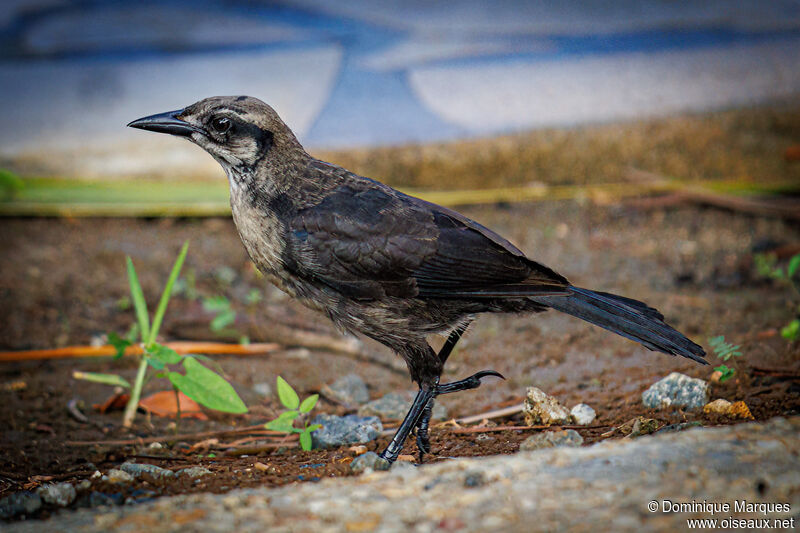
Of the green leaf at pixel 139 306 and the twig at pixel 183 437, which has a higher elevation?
the green leaf at pixel 139 306

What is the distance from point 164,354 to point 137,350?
40.8 inches

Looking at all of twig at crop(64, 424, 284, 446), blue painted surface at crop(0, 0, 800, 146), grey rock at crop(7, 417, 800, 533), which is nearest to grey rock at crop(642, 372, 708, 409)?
grey rock at crop(7, 417, 800, 533)

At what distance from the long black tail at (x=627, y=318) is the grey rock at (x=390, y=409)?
32.6 inches

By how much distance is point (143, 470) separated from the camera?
8.66ft

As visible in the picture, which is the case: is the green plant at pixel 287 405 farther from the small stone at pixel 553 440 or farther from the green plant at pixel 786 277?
the green plant at pixel 786 277

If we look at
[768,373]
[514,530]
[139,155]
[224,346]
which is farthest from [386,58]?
[514,530]

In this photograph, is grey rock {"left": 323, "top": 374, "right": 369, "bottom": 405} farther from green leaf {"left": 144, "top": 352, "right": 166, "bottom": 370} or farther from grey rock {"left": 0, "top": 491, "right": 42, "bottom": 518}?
grey rock {"left": 0, "top": 491, "right": 42, "bottom": 518}

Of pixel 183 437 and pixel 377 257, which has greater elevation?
pixel 377 257

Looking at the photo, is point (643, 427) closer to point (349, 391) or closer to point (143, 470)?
point (349, 391)

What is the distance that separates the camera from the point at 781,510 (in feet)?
5.80

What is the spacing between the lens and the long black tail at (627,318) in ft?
8.63

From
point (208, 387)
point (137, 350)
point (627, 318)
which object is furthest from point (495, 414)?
point (137, 350)

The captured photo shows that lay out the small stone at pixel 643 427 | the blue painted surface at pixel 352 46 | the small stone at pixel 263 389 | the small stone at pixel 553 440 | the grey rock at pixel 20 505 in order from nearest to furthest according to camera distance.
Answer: the grey rock at pixel 20 505 → the small stone at pixel 553 440 → the small stone at pixel 643 427 → the small stone at pixel 263 389 → the blue painted surface at pixel 352 46

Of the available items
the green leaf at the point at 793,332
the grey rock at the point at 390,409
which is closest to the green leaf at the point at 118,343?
the grey rock at the point at 390,409
